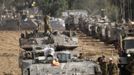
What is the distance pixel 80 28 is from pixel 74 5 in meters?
30.3

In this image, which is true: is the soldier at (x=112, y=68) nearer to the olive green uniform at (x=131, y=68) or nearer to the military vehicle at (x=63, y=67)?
the olive green uniform at (x=131, y=68)

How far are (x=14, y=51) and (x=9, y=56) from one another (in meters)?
2.96

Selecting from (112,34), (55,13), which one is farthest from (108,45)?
(55,13)

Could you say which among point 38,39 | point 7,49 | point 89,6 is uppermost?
point 38,39

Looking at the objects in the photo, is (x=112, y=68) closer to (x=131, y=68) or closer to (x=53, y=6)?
(x=131, y=68)

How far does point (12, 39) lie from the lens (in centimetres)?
4072

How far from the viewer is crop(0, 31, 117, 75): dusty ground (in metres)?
23.2

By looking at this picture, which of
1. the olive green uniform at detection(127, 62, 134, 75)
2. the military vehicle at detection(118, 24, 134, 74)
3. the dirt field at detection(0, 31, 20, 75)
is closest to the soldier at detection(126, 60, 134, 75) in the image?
the olive green uniform at detection(127, 62, 134, 75)

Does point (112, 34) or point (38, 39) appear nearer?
point (38, 39)

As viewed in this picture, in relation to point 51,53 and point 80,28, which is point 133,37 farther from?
point 80,28

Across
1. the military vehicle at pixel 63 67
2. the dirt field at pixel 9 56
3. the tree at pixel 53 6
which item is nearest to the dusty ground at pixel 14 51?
the dirt field at pixel 9 56

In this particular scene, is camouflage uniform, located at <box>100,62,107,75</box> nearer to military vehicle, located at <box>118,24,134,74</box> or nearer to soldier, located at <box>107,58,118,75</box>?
soldier, located at <box>107,58,118,75</box>

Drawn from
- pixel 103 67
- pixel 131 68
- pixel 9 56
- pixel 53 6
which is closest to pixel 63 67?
pixel 103 67

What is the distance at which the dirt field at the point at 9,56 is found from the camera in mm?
22250
